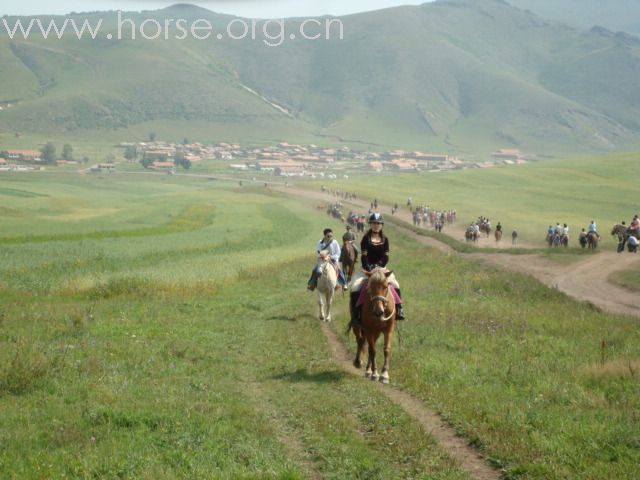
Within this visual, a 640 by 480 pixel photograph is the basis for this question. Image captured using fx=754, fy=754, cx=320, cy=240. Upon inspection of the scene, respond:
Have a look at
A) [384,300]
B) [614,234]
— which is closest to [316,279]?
[384,300]

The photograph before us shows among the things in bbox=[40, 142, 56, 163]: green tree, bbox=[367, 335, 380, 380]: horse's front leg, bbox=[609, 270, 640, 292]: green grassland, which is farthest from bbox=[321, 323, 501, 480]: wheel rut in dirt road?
bbox=[40, 142, 56, 163]: green tree

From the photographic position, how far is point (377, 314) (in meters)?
14.6

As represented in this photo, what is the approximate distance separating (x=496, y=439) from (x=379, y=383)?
4.41 m

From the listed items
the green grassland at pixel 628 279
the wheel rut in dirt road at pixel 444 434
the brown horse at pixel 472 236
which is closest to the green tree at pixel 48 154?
the brown horse at pixel 472 236

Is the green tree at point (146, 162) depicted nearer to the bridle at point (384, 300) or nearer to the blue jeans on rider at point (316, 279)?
the blue jeans on rider at point (316, 279)

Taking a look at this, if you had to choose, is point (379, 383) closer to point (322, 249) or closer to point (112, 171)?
point (322, 249)

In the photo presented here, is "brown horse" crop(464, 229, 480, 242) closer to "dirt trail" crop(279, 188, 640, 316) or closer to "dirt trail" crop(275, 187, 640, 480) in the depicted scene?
"dirt trail" crop(275, 187, 640, 480)

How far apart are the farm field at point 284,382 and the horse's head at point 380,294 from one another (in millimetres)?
1396

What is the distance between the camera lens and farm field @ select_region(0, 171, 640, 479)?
33.1 feet

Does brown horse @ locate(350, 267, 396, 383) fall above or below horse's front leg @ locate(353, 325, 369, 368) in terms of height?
above

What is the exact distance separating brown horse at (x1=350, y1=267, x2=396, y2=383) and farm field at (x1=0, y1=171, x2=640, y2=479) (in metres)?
0.52

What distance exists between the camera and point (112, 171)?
176250mm

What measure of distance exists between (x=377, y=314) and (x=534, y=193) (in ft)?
343

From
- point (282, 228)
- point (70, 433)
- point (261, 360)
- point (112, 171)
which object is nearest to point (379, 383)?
point (261, 360)
